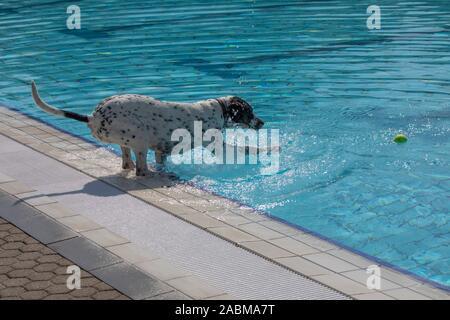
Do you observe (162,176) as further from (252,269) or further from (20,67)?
(20,67)

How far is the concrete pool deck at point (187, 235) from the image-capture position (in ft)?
20.7

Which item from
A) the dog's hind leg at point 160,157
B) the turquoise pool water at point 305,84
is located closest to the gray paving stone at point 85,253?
the turquoise pool water at point 305,84

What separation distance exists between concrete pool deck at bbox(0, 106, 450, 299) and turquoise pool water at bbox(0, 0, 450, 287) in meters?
0.63

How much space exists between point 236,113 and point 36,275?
412cm

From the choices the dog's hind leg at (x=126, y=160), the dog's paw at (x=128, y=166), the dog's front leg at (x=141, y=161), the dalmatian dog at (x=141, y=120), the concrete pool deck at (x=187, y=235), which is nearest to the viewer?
the concrete pool deck at (x=187, y=235)

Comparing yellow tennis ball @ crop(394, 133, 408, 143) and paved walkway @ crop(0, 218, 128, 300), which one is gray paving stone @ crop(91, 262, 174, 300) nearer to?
paved walkway @ crop(0, 218, 128, 300)

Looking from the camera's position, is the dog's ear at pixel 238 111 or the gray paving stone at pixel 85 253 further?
the dog's ear at pixel 238 111

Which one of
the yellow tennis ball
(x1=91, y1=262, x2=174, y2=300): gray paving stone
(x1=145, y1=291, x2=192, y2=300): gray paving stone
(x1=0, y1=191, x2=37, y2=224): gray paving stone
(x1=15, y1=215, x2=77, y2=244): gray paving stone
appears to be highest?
the yellow tennis ball

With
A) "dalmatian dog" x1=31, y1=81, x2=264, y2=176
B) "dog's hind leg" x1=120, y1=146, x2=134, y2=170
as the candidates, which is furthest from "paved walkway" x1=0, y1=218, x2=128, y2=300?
"dog's hind leg" x1=120, y1=146, x2=134, y2=170

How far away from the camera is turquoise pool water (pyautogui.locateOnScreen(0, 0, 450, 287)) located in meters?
8.67

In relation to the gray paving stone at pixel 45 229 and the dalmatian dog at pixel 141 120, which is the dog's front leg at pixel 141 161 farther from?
the gray paving stone at pixel 45 229

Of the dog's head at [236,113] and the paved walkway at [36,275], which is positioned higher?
the dog's head at [236,113]

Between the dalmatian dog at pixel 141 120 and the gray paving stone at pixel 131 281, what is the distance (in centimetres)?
270
